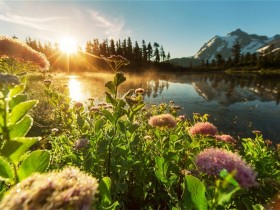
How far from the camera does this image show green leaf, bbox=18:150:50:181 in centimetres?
118

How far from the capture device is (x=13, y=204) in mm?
811

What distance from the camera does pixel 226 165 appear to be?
1713 mm

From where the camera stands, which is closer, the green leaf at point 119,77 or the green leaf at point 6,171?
the green leaf at point 6,171

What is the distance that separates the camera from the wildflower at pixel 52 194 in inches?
30.6

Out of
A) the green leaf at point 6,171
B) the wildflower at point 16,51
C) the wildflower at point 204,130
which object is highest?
the wildflower at point 16,51

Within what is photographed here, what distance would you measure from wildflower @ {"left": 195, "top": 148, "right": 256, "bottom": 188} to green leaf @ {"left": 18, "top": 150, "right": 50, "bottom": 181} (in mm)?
1083

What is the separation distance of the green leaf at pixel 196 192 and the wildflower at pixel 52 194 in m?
0.94

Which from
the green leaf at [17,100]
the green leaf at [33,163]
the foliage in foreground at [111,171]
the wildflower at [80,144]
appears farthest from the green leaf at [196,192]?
the wildflower at [80,144]

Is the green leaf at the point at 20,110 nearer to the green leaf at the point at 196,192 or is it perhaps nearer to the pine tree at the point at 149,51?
the green leaf at the point at 196,192

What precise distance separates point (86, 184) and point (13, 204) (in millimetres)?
231

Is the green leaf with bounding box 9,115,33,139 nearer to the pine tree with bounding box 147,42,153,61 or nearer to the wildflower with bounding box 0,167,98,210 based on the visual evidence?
the wildflower with bounding box 0,167,98,210

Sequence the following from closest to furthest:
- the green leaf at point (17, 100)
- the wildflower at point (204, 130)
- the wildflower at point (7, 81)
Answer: the wildflower at point (7, 81)
the green leaf at point (17, 100)
the wildflower at point (204, 130)

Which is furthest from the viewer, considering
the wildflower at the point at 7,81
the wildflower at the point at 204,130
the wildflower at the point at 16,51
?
the wildflower at the point at 204,130

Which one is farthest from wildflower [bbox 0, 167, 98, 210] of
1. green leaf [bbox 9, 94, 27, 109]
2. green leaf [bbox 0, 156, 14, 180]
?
green leaf [bbox 9, 94, 27, 109]
